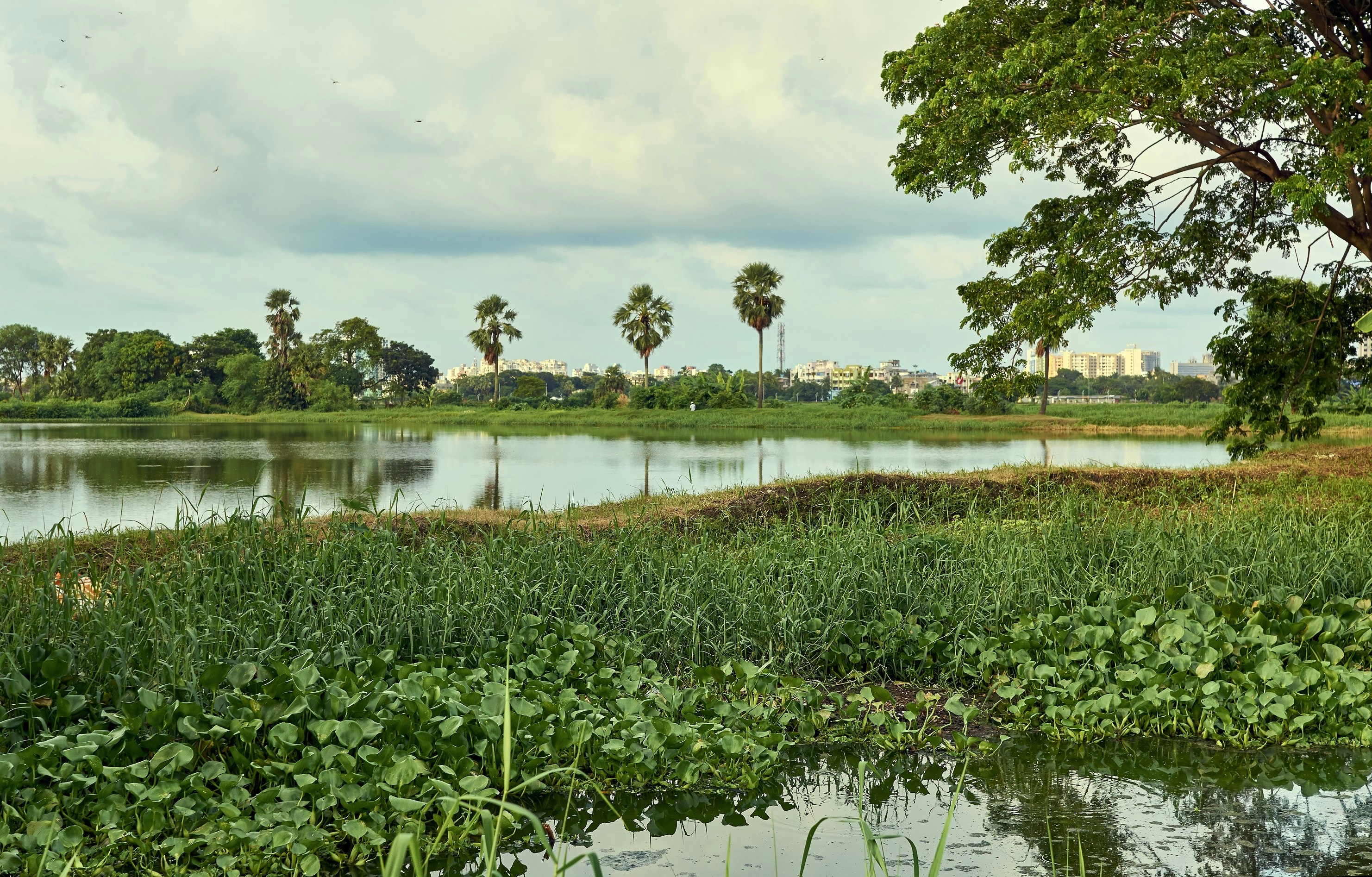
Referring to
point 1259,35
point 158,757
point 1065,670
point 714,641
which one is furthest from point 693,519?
point 1259,35

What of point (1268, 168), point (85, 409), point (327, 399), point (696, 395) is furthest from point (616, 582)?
point (85, 409)

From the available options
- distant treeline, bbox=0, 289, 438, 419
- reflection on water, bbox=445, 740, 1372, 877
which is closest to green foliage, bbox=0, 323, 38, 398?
distant treeline, bbox=0, 289, 438, 419

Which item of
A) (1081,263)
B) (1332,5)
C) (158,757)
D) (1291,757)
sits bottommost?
(1291,757)

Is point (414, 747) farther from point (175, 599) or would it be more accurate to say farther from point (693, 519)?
point (693, 519)

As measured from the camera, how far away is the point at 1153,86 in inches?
342

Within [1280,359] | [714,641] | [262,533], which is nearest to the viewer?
[714,641]

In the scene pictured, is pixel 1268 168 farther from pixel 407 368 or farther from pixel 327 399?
pixel 407 368

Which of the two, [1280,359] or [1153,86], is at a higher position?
[1153,86]

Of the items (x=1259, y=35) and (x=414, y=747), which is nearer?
(x=414, y=747)

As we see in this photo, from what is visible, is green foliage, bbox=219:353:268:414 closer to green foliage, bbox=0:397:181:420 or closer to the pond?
green foliage, bbox=0:397:181:420

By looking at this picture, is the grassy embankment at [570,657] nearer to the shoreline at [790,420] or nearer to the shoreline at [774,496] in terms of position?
the shoreline at [774,496]

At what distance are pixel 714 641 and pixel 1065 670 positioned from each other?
1906 mm

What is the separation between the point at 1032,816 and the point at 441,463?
71.7 feet

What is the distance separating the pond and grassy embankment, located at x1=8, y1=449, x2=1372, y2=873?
1.41 m
